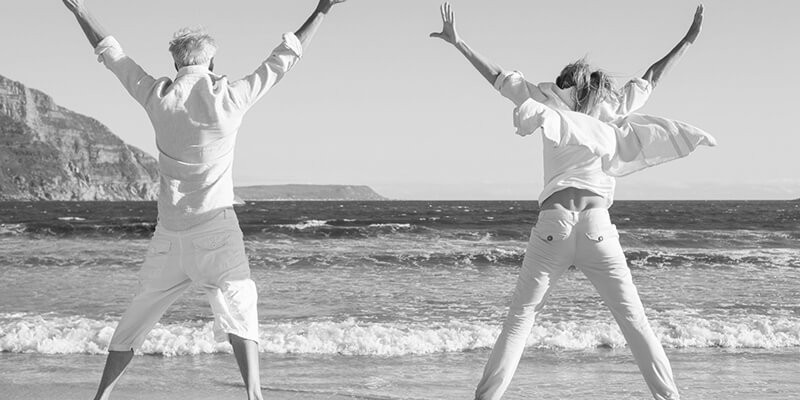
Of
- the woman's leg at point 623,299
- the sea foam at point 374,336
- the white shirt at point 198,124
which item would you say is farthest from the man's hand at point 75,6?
the sea foam at point 374,336

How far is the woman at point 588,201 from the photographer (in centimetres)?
371

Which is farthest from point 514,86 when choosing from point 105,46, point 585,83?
point 105,46

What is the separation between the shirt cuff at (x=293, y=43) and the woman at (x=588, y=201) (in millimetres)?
1109

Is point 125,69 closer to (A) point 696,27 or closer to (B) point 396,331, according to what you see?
(A) point 696,27

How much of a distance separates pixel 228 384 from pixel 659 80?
3.61m

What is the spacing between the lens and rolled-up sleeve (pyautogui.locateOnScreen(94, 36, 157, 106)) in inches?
136

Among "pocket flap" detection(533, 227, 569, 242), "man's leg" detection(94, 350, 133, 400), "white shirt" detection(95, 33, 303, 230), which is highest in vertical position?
"white shirt" detection(95, 33, 303, 230)

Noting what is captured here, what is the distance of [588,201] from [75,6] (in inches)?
100

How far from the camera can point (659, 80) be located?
4.11m

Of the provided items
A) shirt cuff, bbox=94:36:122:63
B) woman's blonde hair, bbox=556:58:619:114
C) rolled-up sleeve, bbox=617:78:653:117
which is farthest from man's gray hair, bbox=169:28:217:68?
rolled-up sleeve, bbox=617:78:653:117

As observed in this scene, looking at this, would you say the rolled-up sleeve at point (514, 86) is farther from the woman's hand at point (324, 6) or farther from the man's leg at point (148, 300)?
the man's leg at point (148, 300)

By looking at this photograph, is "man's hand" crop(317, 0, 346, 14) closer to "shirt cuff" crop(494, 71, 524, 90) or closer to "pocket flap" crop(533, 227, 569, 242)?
"shirt cuff" crop(494, 71, 524, 90)

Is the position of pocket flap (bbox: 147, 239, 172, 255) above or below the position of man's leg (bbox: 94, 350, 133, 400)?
above

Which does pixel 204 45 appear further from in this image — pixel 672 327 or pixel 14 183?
pixel 14 183
